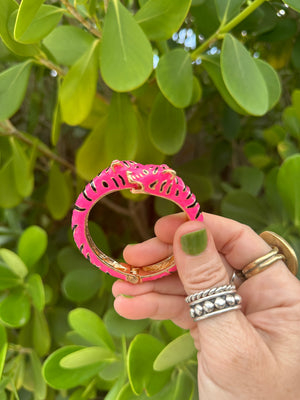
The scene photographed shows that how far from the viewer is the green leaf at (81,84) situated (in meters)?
0.60

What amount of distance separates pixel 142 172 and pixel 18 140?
1.43 ft

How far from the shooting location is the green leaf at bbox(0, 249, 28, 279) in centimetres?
66

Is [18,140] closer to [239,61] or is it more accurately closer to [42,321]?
[42,321]

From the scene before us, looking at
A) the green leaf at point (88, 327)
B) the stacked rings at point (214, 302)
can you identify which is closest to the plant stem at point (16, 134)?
the green leaf at point (88, 327)

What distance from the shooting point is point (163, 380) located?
1.94 feet

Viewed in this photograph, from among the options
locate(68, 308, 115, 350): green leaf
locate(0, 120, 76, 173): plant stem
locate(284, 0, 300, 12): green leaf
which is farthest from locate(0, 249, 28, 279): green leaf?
locate(284, 0, 300, 12): green leaf

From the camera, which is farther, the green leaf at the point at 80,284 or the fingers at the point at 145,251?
the green leaf at the point at 80,284

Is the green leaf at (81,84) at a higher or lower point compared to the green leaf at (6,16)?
lower

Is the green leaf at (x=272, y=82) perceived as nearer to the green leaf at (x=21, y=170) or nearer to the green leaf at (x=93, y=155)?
A: the green leaf at (x=93, y=155)

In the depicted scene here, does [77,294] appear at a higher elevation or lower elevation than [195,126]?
lower

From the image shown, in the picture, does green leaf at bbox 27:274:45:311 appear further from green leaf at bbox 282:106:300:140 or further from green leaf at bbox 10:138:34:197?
green leaf at bbox 282:106:300:140

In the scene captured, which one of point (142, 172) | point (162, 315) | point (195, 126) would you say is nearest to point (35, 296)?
point (162, 315)

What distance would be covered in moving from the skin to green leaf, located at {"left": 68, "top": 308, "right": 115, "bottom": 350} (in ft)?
0.23

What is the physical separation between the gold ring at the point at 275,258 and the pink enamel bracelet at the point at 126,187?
0.47 feet
